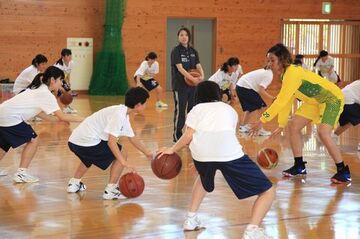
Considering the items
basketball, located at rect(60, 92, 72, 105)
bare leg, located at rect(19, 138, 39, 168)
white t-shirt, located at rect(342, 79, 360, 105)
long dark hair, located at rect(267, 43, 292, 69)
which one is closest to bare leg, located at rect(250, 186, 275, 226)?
long dark hair, located at rect(267, 43, 292, 69)

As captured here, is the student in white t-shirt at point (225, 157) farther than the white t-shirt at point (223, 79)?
No

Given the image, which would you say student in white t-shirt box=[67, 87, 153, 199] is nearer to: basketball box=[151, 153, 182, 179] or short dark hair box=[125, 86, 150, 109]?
short dark hair box=[125, 86, 150, 109]

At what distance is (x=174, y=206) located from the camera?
606cm

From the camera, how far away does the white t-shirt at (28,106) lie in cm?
687

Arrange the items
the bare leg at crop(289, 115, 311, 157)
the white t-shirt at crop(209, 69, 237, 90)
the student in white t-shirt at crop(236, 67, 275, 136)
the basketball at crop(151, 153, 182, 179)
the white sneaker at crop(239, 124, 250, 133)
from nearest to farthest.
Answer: the basketball at crop(151, 153, 182, 179) < the bare leg at crop(289, 115, 311, 157) < the student in white t-shirt at crop(236, 67, 275, 136) < the white sneaker at crop(239, 124, 250, 133) < the white t-shirt at crop(209, 69, 237, 90)

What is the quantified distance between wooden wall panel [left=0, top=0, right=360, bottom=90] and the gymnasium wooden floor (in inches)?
452

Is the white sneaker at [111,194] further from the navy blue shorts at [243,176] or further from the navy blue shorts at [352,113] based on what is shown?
the navy blue shorts at [352,113]

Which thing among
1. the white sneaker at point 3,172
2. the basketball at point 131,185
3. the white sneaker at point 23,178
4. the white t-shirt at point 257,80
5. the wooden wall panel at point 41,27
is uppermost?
the wooden wall panel at point 41,27

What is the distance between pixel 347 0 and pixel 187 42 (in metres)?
15.6

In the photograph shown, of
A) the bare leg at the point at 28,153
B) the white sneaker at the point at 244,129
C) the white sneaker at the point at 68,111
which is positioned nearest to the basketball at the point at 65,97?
the white sneaker at the point at 68,111

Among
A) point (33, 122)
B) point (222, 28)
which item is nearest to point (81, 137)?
point (33, 122)

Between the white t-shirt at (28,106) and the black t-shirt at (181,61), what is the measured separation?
10.2 ft

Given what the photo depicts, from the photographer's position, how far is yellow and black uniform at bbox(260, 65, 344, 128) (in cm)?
656

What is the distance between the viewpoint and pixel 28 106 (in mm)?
6973
